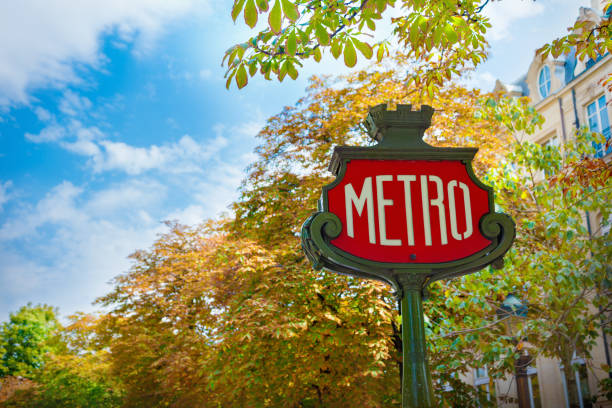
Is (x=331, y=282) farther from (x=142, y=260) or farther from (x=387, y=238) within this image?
(x=142, y=260)

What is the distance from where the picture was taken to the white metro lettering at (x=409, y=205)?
120 inches

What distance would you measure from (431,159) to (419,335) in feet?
3.08

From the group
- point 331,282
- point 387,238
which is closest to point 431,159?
point 387,238

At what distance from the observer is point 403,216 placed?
3.07 meters

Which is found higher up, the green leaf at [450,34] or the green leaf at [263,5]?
the green leaf at [450,34]

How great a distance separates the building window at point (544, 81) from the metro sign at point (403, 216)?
23.4 meters

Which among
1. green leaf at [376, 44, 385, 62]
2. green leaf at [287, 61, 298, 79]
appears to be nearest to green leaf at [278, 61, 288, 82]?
green leaf at [287, 61, 298, 79]

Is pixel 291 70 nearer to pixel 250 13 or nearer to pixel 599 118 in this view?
pixel 250 13

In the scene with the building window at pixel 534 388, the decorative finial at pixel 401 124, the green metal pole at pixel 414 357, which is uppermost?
the building window at pixel 534 388

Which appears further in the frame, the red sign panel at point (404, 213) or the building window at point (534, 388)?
the building window at point (534, 388)

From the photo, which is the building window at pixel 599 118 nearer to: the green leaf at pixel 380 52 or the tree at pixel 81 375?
the green leaf at pixel 380 52

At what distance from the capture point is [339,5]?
465 centimetres

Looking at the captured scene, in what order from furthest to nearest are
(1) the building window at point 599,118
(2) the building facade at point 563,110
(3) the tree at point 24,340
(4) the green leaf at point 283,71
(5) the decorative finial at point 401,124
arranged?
(3) the tree at point 24,340 → (2) the building facade at point 563,110 → (1) the building window at point 599,118 → (4) the green leaf at point 283,71 → (5) the decorative finial at point 401,124

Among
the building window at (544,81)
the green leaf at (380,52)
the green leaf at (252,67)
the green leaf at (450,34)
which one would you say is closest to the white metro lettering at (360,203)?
the green leaf at (252,67)
